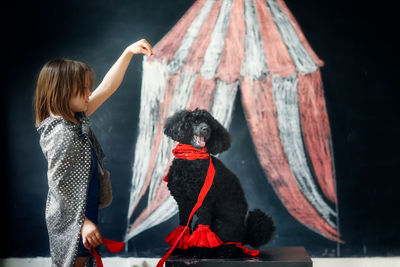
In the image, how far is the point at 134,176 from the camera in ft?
8.69

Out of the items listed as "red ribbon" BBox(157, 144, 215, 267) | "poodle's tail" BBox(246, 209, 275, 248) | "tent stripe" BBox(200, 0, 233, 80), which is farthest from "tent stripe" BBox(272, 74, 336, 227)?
"red ribbon" BBox(157, 144, 215, 267)

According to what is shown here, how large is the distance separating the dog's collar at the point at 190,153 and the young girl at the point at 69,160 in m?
0.38

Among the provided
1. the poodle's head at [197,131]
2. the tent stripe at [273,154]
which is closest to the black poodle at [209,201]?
the poodle's head at [197,131]

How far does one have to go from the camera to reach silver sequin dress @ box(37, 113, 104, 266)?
1317 mm

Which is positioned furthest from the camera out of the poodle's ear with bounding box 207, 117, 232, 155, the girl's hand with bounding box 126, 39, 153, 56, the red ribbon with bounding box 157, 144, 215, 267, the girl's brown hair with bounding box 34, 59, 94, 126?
the poodle's ear with bounding box 207, 117, 232, 155

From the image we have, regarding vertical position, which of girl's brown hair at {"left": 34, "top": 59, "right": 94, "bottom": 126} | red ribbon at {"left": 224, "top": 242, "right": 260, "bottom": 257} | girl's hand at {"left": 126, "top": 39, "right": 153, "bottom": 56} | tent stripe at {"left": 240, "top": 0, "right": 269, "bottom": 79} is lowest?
red ribbon at {"left": 224, "top": 242, "right": 260, "bottom": 257}

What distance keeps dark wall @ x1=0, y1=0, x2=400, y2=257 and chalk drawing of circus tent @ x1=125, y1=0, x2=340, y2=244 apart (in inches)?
2.2

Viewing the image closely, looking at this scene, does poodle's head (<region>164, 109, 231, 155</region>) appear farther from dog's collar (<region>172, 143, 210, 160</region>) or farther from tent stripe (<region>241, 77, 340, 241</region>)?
tent stripe (<region>241, 77, 340, 241</region>)

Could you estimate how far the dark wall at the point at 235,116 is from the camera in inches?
102

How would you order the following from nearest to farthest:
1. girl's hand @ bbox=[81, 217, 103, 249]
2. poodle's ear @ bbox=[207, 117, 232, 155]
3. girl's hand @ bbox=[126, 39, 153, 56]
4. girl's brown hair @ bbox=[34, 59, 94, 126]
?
girl's hand @ bbox=[81, 217, 103, 249], girl's brown hair @ bbox=[34, 59, 94, 126], girl's hand @ bbox=[126, 39, 153, 56], poodle's ear @ bbox=[207, 117, 232, 155]

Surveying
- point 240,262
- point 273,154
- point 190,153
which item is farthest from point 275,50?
point 240,262

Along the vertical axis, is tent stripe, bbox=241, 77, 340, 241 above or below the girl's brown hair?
below

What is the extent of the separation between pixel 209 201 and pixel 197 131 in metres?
0.28

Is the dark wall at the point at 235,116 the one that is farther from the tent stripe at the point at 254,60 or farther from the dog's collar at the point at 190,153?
the dog's collar at the point at 190,153
